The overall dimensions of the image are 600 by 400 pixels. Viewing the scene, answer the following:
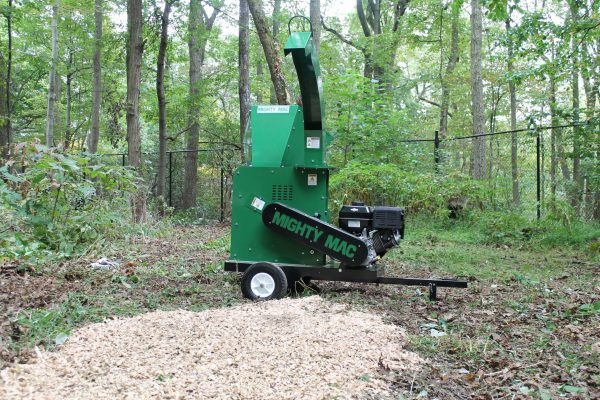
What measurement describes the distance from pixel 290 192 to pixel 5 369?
9.49 ft

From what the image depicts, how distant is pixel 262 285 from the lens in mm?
4848

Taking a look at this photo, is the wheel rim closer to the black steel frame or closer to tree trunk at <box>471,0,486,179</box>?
the black steel frame

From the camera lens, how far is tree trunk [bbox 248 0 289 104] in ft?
30.4

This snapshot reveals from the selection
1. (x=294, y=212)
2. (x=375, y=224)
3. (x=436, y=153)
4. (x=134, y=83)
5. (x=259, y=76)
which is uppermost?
(x=259, y=76)

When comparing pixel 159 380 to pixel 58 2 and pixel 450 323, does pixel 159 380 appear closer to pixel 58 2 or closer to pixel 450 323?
pixel 450 323

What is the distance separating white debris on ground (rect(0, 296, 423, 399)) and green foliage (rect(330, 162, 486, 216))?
625 centimetres

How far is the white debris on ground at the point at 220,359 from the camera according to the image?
8.70 ft

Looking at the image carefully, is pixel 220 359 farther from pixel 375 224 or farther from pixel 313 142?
pixel 313 142

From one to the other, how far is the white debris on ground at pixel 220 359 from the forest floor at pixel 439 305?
18cm

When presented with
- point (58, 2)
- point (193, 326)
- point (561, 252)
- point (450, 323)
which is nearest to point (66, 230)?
point (193, 326)

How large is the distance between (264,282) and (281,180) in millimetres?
955

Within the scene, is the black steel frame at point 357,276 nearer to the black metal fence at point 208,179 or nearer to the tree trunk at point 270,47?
the tree trunk at point 270,47

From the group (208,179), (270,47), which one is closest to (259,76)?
(208,179)

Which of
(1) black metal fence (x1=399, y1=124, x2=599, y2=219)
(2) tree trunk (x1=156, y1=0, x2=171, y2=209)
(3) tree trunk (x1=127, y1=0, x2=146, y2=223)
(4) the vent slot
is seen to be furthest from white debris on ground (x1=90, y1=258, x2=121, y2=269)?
(1) black metal fence (x1=399, y1=124, x2=599, y2=219)
